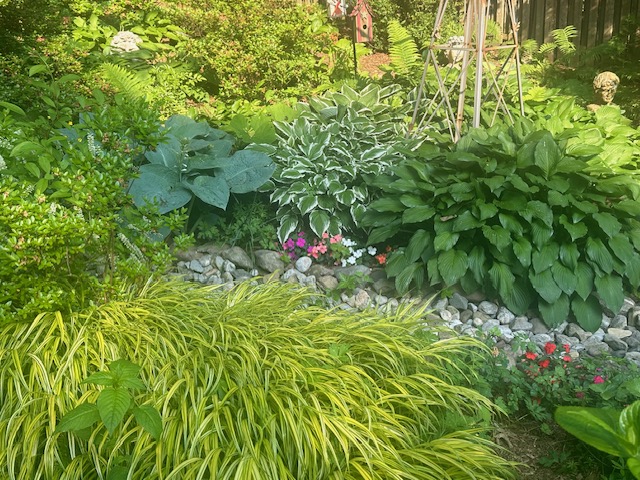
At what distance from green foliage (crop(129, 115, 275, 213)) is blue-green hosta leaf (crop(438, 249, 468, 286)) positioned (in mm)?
1276

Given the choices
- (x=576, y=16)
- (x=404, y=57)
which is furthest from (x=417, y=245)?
(x=576, y=16)

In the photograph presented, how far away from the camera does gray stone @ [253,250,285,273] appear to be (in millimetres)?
4309

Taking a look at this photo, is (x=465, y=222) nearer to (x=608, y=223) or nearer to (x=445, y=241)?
(x=445, y=241)

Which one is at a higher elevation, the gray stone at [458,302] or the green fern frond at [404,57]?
the green fern frond at [404,57]

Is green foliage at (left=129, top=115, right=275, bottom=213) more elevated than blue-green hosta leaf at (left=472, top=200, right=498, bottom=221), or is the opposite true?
green foliage at (left=129, top=115, right=275, bottom=213)

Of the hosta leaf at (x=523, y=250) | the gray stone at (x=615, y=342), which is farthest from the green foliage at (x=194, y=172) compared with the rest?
the gray stone at (x=615, y=342)

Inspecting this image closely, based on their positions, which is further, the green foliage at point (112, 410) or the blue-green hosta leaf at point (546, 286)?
the blue-green hosta leaf at point (546, 286)

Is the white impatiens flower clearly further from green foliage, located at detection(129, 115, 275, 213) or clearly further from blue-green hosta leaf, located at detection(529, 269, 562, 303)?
blue-green hosta leaf, located at detection(529, 269, 562, 303)

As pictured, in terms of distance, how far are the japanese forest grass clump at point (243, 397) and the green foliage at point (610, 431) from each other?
498mm

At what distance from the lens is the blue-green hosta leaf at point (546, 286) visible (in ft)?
12.1

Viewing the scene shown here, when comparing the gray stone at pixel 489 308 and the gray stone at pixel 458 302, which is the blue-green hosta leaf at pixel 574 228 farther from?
the gray stone at pixel 458 302

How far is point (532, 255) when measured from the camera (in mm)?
3771

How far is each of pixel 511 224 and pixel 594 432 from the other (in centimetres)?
197

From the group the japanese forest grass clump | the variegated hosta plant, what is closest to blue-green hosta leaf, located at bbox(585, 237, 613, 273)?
the japanese forest grass clump
